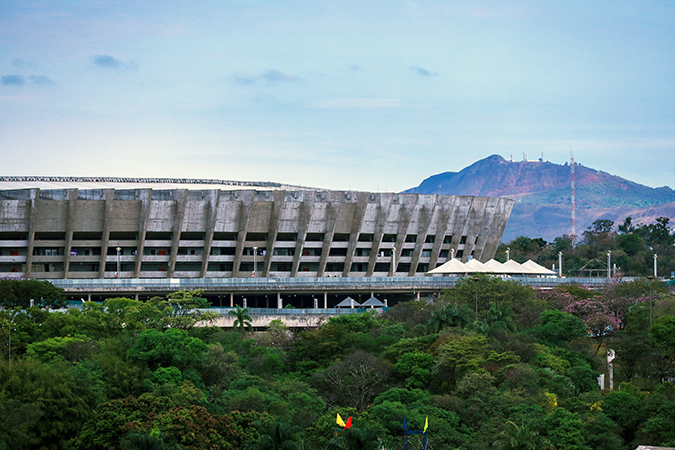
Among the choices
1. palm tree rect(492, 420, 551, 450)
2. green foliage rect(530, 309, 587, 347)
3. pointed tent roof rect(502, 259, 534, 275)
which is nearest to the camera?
palm tree rect(492, 420, 551, 450)

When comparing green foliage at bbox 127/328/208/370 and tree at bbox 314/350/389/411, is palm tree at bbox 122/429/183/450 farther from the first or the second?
tree at bbox 314/350/389/411

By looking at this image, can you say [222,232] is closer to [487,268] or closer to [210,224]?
[210,224]

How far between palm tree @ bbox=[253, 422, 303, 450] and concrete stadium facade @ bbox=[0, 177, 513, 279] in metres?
59.9

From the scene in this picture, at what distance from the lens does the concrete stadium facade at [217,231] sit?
340 ft

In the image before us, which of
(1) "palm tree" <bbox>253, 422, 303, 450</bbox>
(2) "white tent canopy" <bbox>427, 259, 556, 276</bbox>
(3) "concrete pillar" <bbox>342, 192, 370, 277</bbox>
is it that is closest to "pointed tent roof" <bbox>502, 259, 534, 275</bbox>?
(2) "white tent canopy" <bbox>427, 259, 556, 276</bbox>

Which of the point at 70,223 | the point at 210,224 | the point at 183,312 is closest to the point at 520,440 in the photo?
the point at 183,312

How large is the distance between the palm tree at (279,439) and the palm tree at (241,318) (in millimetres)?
25719

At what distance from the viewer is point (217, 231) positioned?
108625 mm

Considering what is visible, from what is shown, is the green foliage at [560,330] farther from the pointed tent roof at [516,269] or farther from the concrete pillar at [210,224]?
the concrete pillar at [210,224]

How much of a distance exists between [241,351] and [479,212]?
211 feet

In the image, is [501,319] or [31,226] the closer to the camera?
[501,319]

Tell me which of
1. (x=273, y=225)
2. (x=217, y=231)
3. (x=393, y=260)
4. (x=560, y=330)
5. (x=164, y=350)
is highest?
(x=273, y=225)

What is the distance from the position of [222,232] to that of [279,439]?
65144 mm

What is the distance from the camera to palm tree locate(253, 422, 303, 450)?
152ft
